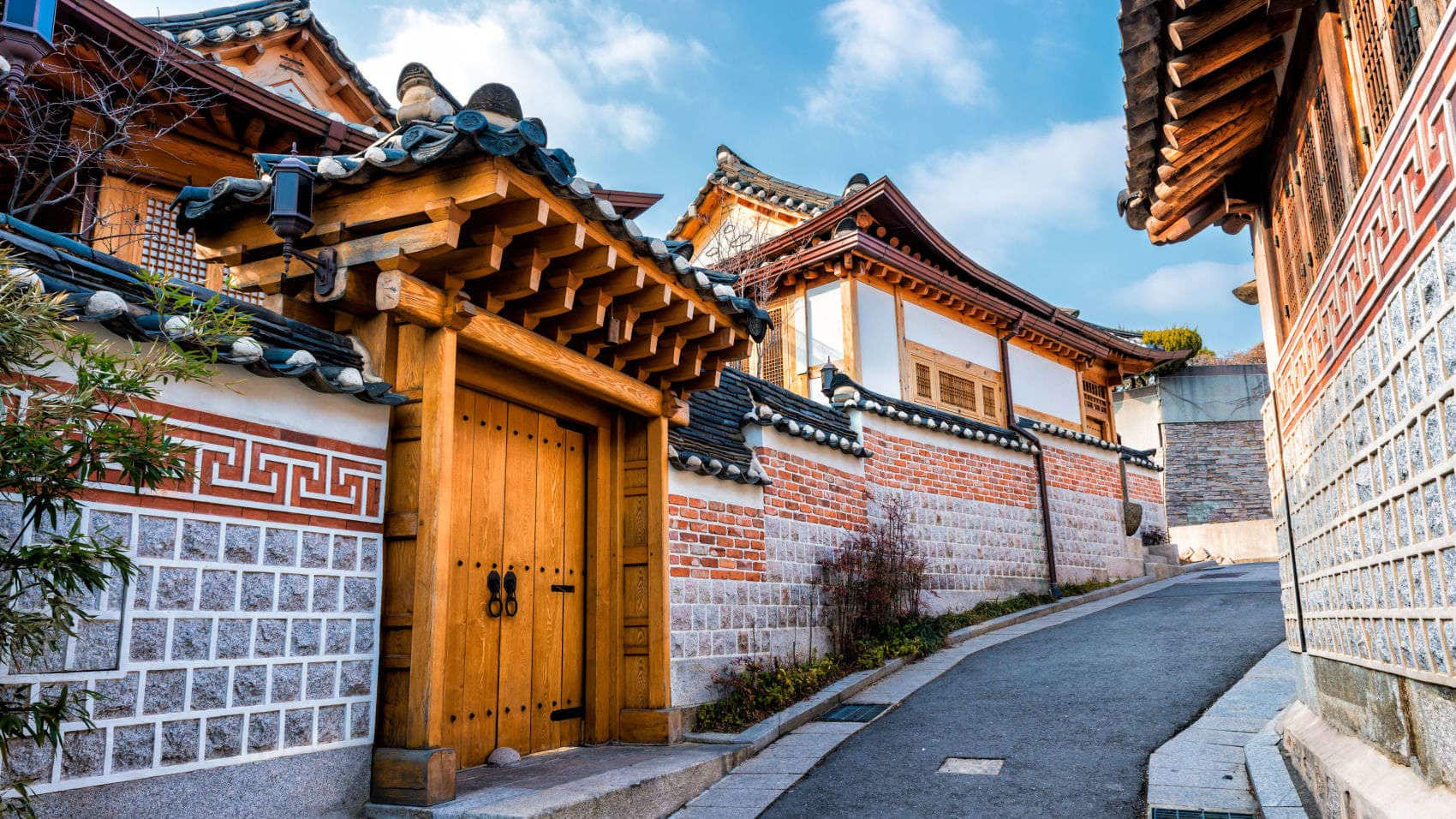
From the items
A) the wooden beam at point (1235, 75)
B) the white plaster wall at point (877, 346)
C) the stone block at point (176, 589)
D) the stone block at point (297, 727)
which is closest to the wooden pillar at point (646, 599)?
the stone block at point (297, 727)

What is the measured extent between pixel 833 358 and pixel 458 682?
887 cm

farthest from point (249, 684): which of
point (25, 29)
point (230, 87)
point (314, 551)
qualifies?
point (230, 87)

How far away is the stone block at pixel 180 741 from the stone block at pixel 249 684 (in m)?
0.20

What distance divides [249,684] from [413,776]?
2.79 feet

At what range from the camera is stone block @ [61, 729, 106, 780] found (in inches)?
130

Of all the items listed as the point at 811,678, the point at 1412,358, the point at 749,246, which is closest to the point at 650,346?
the point at 811,678

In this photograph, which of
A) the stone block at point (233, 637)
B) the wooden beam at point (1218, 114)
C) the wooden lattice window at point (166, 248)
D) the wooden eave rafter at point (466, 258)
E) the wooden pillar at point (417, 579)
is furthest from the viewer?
the wooden lattice window at point (166, 248)

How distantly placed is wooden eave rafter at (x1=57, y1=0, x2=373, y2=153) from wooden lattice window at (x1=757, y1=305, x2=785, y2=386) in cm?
687

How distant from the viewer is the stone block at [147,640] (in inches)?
141

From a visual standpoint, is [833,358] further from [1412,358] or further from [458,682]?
[1412,358]

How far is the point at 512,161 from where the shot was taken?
A: 4508 mm

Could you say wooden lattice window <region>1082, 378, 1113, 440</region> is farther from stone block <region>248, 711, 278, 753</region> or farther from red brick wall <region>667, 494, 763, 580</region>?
stone block <region>248, 711, 278, 753</region>

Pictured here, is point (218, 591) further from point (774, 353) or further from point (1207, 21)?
point (774, 353)

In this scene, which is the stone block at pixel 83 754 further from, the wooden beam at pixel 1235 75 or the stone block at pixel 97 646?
the wooden beam at pixel 1235 75
